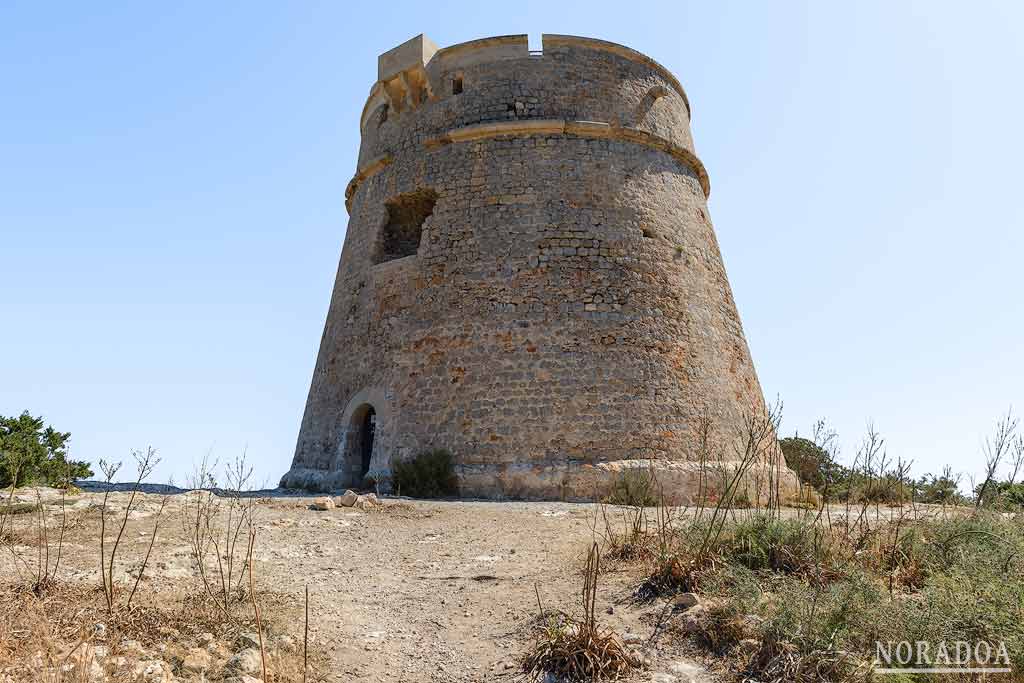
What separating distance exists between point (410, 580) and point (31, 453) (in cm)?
792

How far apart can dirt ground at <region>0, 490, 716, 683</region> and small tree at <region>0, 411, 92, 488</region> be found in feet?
7.65

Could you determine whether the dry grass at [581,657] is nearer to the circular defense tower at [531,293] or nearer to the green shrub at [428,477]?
the circular defense tower at [531,293]

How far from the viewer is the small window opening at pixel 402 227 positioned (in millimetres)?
12125

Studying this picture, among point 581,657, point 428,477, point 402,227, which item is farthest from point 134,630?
point 402,227

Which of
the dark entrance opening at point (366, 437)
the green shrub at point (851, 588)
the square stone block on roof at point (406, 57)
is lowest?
the green shrub at point (851, 588)

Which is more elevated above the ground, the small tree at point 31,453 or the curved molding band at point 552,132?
the curved molding band at point 552,132

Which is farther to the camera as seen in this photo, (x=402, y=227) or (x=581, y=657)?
(x=402, y=227)

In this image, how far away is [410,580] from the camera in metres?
5.27

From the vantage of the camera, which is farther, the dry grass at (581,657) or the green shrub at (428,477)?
the green shrub at (428,477)

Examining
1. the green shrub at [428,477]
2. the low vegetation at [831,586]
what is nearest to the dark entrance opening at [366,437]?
the green shrub at [428,477]

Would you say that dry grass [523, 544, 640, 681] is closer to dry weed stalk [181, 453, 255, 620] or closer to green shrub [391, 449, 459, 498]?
dry weed stalk [181, 453, 255, 620]

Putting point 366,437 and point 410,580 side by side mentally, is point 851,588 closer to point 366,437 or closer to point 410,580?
point 410,580

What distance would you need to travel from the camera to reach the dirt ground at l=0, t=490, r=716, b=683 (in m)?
3.88

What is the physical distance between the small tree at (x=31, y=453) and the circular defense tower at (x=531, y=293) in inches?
133
